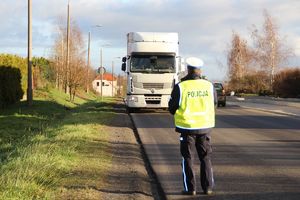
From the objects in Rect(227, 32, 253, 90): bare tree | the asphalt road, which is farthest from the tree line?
the asphalt road

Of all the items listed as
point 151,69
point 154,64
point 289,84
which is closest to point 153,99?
point 151,69

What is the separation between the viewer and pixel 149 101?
26.0 meters

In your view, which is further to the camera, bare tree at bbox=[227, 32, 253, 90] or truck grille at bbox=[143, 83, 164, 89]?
bare tree at bbox=[227, 32, 253, 90]

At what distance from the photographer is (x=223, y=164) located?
10039mm

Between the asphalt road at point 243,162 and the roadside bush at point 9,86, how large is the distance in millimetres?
14601

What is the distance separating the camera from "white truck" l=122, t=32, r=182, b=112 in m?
25.5

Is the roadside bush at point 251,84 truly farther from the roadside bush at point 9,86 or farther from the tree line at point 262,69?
the roadside bush at point 9,86

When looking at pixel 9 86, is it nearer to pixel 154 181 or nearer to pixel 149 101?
pixel 149 101

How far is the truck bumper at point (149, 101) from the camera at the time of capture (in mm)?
25891

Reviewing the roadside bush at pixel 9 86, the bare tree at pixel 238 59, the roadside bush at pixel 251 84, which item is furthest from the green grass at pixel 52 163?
the bare tree at pixel 238 59

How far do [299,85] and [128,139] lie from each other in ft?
144

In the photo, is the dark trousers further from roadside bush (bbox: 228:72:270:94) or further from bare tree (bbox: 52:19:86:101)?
roadside bush (bbox: 228:72:270:94)

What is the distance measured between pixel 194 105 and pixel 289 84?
51269mm

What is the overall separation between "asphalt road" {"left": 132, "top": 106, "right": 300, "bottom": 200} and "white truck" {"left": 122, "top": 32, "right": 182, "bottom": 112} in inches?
331
